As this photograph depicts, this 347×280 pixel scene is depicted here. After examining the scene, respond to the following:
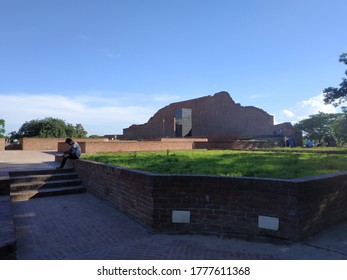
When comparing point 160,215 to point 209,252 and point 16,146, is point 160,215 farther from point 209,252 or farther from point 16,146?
point 16,146

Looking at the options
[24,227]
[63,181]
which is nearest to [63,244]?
[24,227]

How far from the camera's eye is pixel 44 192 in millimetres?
7867

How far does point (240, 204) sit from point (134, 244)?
6.03 feet

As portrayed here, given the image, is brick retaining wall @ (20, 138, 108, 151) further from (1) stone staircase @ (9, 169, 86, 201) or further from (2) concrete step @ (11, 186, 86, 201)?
(2) concrete step @ (11, 186, 86, 201)

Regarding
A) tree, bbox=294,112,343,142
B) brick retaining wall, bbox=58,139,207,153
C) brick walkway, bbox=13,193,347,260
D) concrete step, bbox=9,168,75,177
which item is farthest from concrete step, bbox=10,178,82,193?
tree, bbox=294,112,343,142

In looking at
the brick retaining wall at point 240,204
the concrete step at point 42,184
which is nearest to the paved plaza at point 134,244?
the brick retaining wall at point 240,204

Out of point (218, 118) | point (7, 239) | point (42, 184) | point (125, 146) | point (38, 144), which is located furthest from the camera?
point (218, 118)

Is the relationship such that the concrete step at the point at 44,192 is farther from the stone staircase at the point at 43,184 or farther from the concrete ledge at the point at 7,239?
the concrete ledge at the point at 7,239

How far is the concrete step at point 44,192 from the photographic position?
751 centimetres

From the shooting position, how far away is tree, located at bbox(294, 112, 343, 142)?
155ft

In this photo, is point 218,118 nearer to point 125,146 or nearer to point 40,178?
point 125,146

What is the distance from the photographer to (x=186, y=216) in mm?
5047

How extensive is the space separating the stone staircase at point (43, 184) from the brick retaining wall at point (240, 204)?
11.5 feet

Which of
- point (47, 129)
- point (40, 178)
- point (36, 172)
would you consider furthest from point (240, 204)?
point (47, 129)
